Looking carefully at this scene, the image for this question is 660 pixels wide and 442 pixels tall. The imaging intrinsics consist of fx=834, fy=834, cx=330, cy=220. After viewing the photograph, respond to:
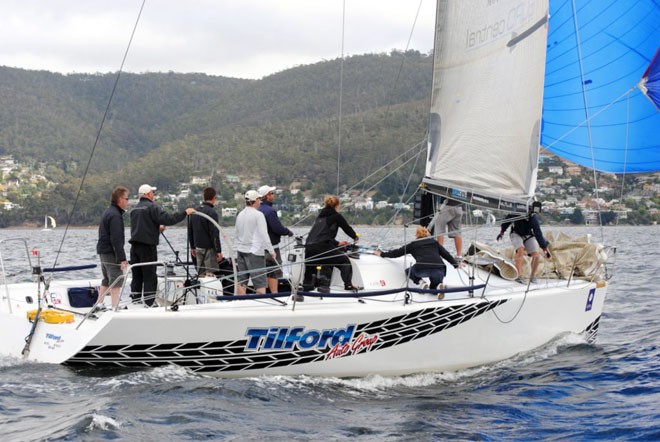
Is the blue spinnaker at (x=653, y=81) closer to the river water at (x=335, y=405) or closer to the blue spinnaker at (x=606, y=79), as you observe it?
the blue spinnaker at (x=606, y=79)

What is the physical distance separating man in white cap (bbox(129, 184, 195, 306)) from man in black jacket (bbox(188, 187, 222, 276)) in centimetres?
55

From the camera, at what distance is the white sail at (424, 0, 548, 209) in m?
8.82

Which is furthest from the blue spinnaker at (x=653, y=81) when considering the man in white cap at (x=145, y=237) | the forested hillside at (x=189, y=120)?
the forested hillside at (x=189, y=120)

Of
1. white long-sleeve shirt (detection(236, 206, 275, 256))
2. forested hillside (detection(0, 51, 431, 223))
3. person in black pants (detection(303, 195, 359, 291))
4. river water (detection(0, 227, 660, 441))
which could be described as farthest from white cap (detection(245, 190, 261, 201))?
forested hillside (detection(0, 51, 431, 223))

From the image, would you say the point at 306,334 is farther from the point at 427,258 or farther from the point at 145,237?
the point at 145,237

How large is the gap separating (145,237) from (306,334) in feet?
A: 6.45

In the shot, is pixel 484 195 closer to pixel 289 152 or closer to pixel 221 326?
pixel 221 326

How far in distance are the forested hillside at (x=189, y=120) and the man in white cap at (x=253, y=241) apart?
92.5ft

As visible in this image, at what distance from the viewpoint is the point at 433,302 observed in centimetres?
796

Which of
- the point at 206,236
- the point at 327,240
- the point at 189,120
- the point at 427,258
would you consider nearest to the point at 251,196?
the point at 206,236

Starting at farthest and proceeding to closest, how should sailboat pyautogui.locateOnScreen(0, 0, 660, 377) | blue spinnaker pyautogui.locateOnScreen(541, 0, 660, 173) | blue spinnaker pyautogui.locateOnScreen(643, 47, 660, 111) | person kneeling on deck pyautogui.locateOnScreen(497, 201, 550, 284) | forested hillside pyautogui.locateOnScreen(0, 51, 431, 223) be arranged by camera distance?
forested hillside pyautogui.locateOnScreen(0, 51, 431, 223), blue spinnaker pyautogui.locateOnScreen(541, 0, 660, 173), blue spinnaker pyautogui.locateOnScreen(643, 47, 660, 111), person kneeling on deck pyautogui.locateOnScreen(497, 201, 550, 284), sailboat pyautogui.locateOnScreen(0, 0, 660, 377)

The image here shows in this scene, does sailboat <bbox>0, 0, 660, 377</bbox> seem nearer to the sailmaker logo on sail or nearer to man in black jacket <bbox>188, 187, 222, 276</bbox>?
the sailmaker logo on sail

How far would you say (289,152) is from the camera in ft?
171

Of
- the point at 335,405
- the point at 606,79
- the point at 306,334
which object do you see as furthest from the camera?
the point at 606,79
